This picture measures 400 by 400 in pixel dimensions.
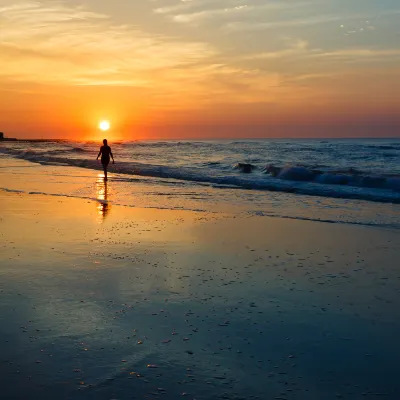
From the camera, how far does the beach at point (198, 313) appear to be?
4.36 m

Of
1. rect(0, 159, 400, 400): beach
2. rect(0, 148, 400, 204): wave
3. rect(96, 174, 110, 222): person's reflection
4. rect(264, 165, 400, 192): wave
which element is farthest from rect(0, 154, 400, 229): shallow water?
rect(264, 165, 400, 192): wave

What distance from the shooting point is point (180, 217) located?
13289 mm

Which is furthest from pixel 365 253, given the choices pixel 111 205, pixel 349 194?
pixel 349 194

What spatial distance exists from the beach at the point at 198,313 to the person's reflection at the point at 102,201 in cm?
223

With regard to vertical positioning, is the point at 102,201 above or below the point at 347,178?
below

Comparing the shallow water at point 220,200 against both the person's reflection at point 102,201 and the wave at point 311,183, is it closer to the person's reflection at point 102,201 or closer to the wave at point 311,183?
the person's reflection at point 102,201

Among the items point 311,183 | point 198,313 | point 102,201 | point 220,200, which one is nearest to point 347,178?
point 311,183

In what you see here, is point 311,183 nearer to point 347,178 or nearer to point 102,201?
point 347,178

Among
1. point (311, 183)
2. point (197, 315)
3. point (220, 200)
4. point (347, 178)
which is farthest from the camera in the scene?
point (347, 178)

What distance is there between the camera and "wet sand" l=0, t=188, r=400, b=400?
4348mm

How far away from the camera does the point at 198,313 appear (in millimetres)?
5965

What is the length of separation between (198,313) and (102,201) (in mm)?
11139

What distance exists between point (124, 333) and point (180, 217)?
8024 mm

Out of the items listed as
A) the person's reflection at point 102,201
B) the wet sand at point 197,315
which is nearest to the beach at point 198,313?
the wet sand at point 197,315
